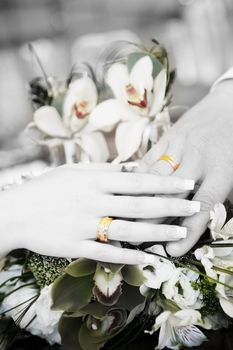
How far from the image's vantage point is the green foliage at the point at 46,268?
1.74ft

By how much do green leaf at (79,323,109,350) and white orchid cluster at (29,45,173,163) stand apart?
0.85 feet

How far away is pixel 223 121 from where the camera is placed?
600 millimetres

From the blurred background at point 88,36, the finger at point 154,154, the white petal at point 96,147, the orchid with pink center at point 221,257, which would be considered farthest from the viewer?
the blurred background at point 88,36

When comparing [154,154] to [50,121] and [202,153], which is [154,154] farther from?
[50,121]

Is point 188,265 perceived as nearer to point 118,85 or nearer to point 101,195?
point 101,195

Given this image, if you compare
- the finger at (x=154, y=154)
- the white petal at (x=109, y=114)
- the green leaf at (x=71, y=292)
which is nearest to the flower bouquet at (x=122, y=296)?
the green leaf at (x=71, y=292)

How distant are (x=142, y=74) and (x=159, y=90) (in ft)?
0.11

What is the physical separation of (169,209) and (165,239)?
→ 0.10 ft

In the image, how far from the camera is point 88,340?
0.50m

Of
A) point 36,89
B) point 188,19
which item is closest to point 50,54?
point 36,89

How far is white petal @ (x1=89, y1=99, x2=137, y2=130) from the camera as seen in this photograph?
0.68m

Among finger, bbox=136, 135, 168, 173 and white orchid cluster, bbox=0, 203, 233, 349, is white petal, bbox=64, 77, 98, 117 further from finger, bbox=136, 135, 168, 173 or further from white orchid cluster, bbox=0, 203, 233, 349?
white orchid cluster, bbox=0, 203, 233, 349

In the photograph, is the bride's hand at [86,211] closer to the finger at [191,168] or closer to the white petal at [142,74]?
the finger at [191,168]

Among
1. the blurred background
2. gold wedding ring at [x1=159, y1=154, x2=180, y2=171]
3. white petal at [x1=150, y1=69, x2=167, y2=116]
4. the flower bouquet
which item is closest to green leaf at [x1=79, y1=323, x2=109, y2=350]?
the flower bouquet
